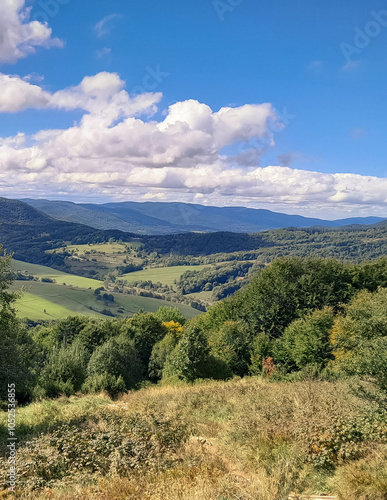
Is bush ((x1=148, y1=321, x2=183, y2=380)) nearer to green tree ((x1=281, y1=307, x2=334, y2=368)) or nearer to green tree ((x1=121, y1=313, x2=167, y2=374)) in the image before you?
green tree ((x1=121, y1=313, x2=167, y2=374))

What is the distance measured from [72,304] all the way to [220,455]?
171862 millimetres

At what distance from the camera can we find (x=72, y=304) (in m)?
169

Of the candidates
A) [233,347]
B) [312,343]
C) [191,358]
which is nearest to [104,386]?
[191,358]

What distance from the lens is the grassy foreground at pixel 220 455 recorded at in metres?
7.74

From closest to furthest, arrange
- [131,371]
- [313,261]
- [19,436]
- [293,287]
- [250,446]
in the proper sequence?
1. [250,446]
2. [19,436]
3. [131,371]
4. [293,287]
5. [313,261]

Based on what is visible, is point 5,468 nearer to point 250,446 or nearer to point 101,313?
point 250,446

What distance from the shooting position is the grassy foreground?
7742 mm

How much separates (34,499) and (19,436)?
21.8 ft

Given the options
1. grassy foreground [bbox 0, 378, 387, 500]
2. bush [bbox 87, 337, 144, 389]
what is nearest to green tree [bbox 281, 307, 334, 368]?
bush [bbox 87, 337, 144, 389]

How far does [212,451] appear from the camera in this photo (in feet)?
35.6

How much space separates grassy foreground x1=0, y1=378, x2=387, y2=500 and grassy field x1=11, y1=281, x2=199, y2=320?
138 m

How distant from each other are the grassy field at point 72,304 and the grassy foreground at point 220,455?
138 m

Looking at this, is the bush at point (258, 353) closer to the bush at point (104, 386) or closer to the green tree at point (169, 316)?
the bush at point (104, 386)

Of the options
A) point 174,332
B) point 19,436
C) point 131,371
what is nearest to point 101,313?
point 174,332
